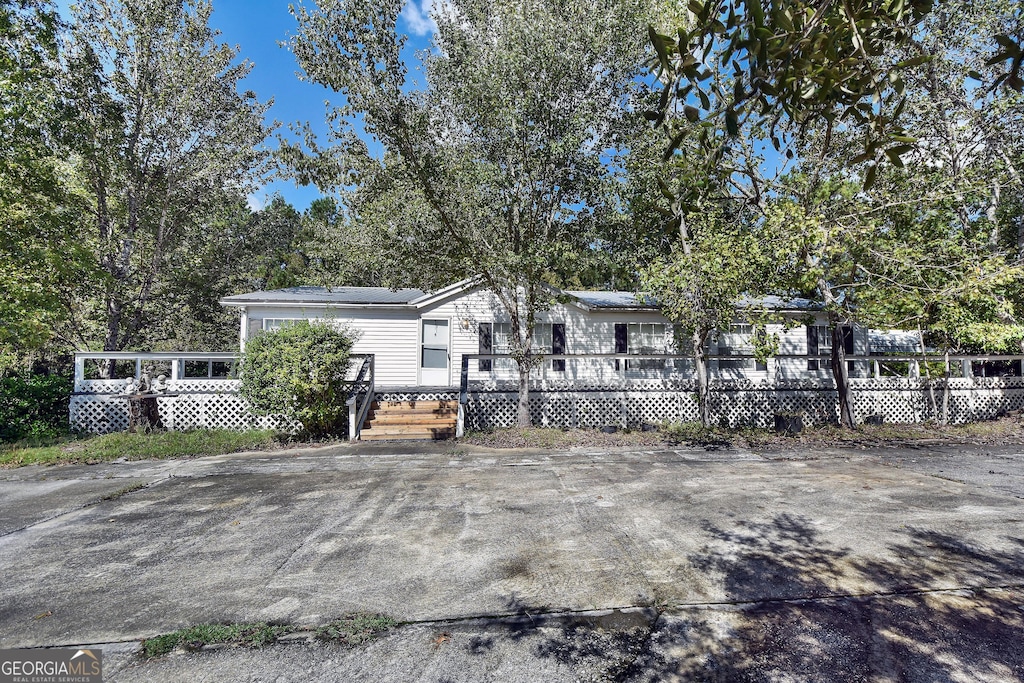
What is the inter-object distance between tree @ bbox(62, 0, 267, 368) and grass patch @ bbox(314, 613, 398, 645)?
12.2 m

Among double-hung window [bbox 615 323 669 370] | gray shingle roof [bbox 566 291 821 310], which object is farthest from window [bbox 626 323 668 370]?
gray shingle roof [bbox 566 291 821 310]

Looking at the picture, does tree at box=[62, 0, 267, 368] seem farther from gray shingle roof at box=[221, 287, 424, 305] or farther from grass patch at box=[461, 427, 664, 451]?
grass patch at box=[461, 427, 664, 451]

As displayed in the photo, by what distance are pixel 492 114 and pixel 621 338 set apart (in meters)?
7.43


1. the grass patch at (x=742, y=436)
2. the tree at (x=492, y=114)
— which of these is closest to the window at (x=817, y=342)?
the grass patch at (x=742, y=436)

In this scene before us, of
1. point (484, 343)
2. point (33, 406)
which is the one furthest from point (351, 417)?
point (33, 406)

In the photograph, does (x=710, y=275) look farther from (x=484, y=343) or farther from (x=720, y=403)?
(x=484, y=343)

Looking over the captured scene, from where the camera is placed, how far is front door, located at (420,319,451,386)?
45.4 feet

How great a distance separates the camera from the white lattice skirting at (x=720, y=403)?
11156mm

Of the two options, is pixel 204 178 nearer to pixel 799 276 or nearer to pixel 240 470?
pixel 240 470

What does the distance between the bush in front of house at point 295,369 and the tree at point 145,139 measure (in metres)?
5.49

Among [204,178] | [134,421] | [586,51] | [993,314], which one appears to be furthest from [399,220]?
[993,314]

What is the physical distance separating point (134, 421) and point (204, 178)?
739 cm

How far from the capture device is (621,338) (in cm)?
1404

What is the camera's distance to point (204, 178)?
539 inches
